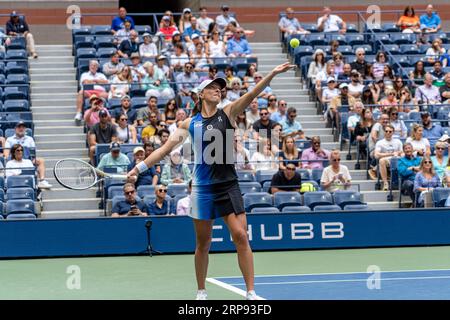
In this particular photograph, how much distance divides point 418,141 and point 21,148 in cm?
675

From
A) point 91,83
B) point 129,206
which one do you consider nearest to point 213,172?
point 129,206

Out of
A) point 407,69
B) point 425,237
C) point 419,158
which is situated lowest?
point 425,237

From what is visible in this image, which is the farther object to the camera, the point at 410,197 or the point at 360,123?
the point at 360,123

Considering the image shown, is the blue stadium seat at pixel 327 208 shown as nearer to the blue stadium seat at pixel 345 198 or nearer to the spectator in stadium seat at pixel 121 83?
the blue stadium seat at pixel 345 198

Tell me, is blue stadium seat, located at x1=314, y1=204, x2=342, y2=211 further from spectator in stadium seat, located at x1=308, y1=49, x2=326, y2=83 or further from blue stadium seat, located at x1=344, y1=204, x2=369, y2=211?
spectator in stadium seat, located at x1=308, y1=49, x2=326, y2=83

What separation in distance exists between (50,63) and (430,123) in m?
8.49

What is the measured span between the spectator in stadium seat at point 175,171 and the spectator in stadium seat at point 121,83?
338 centimetres

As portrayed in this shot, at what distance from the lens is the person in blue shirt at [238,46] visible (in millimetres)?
21719

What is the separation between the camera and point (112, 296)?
32.8 ft

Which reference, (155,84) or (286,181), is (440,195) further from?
(155,84)

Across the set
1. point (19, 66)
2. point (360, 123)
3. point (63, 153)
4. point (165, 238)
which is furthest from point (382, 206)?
point (19, 66)

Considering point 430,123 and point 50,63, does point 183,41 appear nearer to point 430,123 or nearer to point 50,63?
point 50,63

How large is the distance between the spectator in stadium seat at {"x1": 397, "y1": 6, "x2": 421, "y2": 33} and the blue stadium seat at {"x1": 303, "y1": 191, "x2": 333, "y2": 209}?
9051 mm

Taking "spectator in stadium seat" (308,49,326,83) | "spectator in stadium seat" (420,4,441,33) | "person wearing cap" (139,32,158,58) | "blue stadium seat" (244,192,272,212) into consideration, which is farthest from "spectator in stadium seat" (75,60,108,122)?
"spectator in stadium seat" (420,4,441,33)
